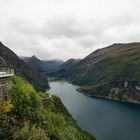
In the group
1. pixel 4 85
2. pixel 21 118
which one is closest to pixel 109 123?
pixel 21 118


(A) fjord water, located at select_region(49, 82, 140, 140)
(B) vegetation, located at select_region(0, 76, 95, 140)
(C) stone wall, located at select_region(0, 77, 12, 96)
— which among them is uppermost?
(C) stone wall, located at select_region(0, 77, 12, 96)

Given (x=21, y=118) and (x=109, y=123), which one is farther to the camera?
(x=109, y=123)

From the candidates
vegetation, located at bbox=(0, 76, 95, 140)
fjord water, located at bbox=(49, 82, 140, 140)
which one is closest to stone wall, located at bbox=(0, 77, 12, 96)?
vegetation, located at bbox=(0, 76, 95, 140)

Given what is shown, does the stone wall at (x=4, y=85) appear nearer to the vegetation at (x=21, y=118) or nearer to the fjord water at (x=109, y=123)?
the vegetation at (x=21, y=118)

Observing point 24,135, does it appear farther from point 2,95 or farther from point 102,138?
point 102,138

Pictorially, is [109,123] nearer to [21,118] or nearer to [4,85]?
[21,118]

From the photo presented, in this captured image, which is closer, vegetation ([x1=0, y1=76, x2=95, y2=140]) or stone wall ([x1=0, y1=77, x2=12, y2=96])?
vegetation ([x1=0, y1=76, x2=95, y2=140])

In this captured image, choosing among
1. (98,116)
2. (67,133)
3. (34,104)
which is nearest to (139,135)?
(98,116)

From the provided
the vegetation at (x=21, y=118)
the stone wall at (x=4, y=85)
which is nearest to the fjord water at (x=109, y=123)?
the vegetation at (x=21, y=118)

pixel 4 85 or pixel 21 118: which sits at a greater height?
pixel 4 85

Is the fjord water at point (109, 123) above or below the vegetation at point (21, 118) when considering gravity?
below

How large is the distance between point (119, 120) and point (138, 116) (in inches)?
797

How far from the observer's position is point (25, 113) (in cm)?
4047

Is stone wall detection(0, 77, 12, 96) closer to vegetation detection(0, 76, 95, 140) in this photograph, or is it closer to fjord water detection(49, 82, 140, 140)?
vegetation detection(0, 76, 95, 140)
